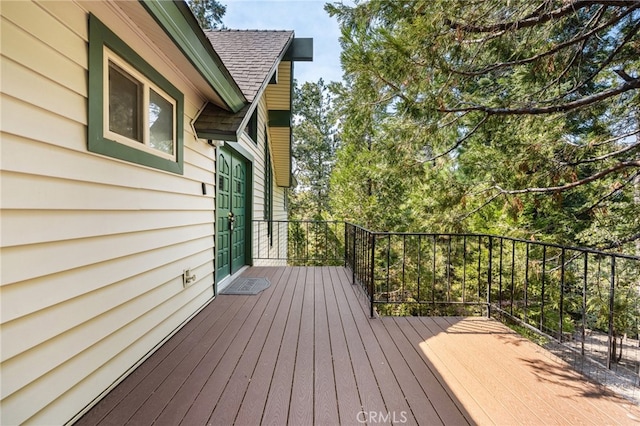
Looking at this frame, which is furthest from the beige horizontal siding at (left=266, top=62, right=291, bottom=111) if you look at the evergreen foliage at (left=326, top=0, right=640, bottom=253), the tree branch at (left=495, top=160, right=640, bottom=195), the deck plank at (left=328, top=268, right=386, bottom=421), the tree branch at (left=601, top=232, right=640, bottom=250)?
the tree branch at (left=601, top=232, right=640, bottom=250)

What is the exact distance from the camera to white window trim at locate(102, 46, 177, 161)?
177cm

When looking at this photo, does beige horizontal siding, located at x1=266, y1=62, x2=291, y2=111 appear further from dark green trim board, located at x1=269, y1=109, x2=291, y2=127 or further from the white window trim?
the white window trim

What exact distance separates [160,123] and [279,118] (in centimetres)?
473

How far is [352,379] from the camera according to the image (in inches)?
74.4

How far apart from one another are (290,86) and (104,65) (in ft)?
16.7

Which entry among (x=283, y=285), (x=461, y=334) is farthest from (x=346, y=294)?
(x=461, y=334)

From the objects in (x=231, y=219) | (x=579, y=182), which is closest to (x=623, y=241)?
(x=579, y=182)

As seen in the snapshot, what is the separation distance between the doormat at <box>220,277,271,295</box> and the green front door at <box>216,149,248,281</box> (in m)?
0.19

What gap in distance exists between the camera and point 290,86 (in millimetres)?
6391

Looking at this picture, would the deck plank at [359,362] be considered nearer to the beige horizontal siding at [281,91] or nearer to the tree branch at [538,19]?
the tree branch at [538,19]

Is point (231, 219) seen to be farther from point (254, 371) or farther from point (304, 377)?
point (304, 377)

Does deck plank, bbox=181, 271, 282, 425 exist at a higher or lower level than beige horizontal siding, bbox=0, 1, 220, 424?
lower

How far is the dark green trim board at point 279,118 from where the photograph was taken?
6828 millimetres
